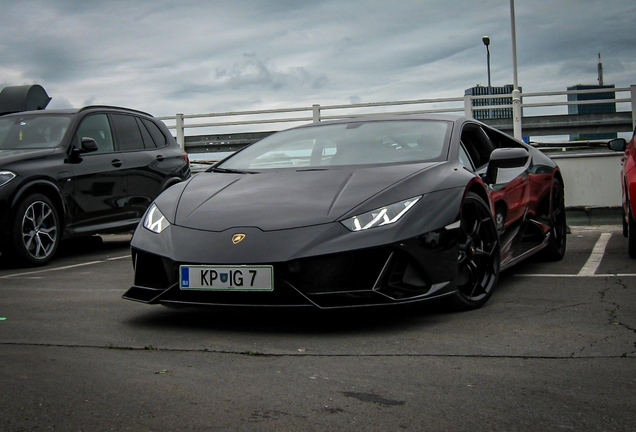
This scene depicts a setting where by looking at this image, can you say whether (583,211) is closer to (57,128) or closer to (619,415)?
(57,128)

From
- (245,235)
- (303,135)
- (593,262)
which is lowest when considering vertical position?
(593,262)

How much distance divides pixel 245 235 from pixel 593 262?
13.3 ft

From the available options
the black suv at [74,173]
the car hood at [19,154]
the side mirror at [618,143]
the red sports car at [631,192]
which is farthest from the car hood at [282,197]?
the side mirror at [618,143]

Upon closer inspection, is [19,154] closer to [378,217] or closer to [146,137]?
[146,137]

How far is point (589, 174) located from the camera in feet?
49.0

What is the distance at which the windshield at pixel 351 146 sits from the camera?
202 inches

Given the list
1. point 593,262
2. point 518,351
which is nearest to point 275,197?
point 518,351

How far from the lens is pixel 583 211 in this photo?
41.3 feet

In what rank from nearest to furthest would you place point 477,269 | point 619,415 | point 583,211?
point 619,415 < point 477,269 < point 583,211

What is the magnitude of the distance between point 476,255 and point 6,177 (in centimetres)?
463

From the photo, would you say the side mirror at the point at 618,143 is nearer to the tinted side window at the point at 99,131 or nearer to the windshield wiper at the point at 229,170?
the windshield wiper at the point at 229,170

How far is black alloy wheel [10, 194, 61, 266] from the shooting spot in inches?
297

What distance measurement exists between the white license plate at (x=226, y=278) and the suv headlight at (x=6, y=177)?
3973mm

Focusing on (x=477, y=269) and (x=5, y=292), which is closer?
(x=477, y=269)
